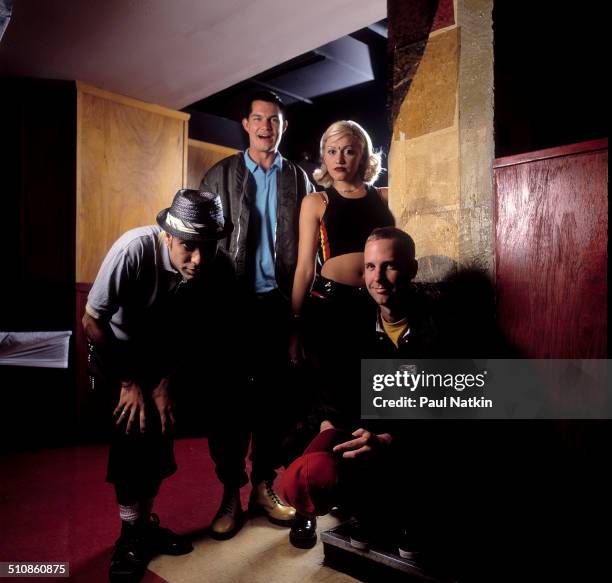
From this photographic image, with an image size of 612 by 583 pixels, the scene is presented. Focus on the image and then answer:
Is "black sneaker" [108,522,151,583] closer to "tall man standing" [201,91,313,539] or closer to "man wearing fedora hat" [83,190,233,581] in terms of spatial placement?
"man wearing fedora hat" [83,190,233,581]

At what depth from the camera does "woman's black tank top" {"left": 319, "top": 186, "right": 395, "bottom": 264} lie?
2328 millimetres

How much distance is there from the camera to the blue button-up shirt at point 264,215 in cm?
268

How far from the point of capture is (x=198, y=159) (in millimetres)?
4793

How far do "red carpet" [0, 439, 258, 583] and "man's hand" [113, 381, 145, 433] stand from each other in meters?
0.62

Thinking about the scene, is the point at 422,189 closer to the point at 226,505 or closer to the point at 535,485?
the point at 535,485

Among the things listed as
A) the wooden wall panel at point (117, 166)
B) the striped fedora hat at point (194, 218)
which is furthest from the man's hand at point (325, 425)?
the wooden wall panel at point (117, 166)

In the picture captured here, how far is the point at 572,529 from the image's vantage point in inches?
71.7

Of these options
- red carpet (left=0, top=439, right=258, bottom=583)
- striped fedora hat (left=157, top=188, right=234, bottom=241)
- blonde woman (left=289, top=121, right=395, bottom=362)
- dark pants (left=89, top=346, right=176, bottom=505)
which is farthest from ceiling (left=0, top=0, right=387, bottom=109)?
red carpet (left=0, top=439, right=258, bottom=583)

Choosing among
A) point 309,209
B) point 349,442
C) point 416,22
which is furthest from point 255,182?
point 349,442

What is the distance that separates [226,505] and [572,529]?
1.45 m

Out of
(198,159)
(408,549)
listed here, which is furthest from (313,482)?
(198,159)

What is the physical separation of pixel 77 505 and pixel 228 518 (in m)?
0.90

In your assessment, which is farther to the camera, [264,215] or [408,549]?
[264,215]

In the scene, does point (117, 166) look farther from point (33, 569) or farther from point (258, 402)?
point (33, 569)
